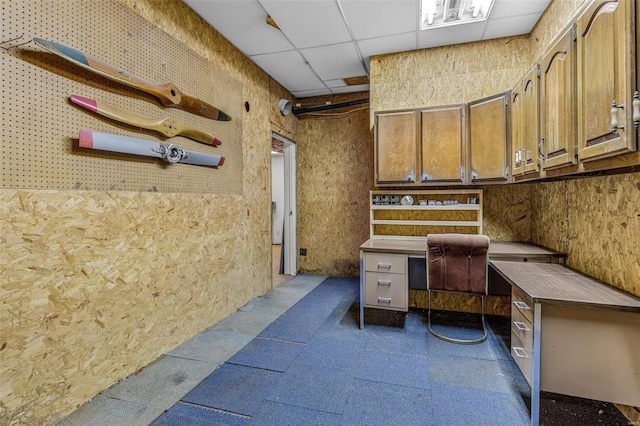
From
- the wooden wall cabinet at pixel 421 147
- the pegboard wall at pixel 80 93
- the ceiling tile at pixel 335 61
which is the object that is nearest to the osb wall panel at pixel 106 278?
the pegboard wall at pixel 80 93

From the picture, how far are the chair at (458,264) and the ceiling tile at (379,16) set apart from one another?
190 centimetres

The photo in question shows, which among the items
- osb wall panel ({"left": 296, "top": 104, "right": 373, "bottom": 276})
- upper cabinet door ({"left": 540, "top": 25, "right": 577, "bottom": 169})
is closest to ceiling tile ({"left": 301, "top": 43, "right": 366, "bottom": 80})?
osb wall panel ({"left": 296, "top": 104, "right": 373, "bottom": 276})

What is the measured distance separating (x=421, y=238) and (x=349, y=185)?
5.24 feet

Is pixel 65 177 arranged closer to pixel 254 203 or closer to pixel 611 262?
pixel 254 203

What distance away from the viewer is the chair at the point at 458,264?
8.05ft

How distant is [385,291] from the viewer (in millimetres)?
2701

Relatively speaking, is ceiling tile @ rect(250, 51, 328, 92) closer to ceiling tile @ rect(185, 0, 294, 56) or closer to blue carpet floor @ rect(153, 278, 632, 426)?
ceiling tile @ rect(185, 0, 294, 56)

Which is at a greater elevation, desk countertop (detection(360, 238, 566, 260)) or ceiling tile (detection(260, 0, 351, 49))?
ceiling tile (detection(260, 0, 351, 49))

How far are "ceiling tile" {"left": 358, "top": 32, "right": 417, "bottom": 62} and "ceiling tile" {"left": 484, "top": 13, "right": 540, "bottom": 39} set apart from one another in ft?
2.25

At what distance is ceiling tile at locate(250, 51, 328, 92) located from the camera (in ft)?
11.2

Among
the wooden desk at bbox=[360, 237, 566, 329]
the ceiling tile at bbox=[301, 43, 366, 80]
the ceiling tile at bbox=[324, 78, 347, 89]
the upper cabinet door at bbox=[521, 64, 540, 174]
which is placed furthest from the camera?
the ceiling tile at bbox=[324, 78, 347, 89]

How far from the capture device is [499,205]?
3152 mm

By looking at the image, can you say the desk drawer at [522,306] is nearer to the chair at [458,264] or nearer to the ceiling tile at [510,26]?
the chair at [458,264]

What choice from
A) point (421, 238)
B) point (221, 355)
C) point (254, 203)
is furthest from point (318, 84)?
point (221, 355)
